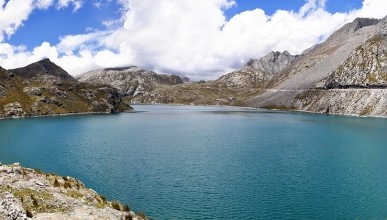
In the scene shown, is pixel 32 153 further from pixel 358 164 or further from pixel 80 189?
pixel 358 164

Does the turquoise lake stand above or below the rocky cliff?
below

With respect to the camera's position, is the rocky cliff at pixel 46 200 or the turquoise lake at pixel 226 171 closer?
the rocky cliff at pixel 46 200

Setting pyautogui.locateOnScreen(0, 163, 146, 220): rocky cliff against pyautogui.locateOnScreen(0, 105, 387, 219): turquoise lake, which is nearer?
pyautogui.locateOnScreen(0, 163, 146, 220): rocky cliff

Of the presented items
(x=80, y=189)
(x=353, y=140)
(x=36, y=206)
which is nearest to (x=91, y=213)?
(x=36, y=206)

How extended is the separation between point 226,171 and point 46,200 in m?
50.0

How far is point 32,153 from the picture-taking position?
4375 inches

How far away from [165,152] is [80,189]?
62.3 meters

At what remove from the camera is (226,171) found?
3396 inches

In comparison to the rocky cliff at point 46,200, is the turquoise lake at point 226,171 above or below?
below

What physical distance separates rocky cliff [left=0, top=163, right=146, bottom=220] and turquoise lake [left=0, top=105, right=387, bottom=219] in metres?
12.2

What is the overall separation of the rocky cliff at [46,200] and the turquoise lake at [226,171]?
12194mm

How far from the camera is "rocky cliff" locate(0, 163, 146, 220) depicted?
39.5 m

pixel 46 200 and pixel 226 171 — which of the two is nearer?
pixel 46 200

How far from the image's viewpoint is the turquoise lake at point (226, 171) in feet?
199
